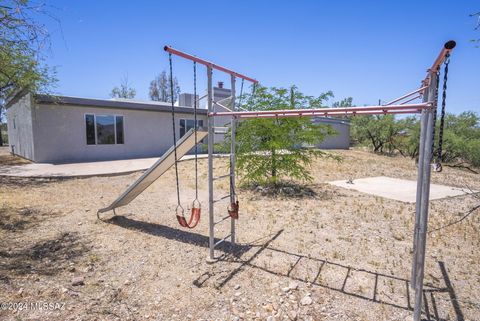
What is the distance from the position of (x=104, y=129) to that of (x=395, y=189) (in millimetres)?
12481

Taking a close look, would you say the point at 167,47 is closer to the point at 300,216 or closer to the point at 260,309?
the point at 260,309

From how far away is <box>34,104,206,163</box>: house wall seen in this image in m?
11.9

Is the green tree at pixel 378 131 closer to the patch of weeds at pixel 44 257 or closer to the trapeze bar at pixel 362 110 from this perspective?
the trapeze bar at pixel 362 110

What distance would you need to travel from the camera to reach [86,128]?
12719 millimetres

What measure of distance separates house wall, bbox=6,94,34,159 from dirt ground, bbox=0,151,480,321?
7025mm

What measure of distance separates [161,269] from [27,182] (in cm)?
767

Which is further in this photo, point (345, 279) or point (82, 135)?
point (82, 135)

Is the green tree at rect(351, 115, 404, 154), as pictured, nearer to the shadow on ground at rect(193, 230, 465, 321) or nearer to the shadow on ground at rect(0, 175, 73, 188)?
the shadow on ground at rect(193, 230, 465, 321)

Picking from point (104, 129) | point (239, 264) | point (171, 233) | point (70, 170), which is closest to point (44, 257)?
point (171, 233)

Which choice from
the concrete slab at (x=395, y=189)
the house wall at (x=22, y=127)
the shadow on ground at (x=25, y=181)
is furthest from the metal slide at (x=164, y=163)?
the house wall at (x=22, y=127)

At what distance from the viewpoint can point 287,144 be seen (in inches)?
294

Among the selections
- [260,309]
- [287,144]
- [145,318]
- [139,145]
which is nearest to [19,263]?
[145,318]

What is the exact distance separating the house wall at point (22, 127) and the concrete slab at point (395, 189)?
1274cm

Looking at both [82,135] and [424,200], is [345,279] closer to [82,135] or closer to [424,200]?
[424,200]
